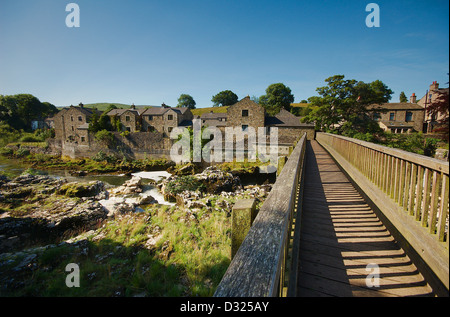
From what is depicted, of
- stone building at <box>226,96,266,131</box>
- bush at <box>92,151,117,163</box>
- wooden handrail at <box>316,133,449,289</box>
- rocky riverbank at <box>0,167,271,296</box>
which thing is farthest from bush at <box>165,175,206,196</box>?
bush at <box>92,151,117,163</box>

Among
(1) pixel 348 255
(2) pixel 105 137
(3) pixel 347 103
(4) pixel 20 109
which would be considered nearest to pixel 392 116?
(3) pixel 347 103

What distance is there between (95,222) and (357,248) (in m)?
12.0

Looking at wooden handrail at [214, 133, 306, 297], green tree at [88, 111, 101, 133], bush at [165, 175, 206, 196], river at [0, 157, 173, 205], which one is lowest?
river at [0, 157, 173, 205]

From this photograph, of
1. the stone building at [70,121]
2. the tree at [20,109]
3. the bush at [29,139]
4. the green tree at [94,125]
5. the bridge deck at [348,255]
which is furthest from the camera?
the tree at [20,109]

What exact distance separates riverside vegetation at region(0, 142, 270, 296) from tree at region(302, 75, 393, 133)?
71.6 ft

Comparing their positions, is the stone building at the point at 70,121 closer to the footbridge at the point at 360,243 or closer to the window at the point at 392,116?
the footbridge at the point at 360,243

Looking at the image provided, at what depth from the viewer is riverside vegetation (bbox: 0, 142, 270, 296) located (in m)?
5.16

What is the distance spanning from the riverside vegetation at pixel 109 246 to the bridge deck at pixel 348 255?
300 centimetres

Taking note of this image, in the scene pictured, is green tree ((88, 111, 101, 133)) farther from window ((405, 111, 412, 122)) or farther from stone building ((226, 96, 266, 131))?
window ((405, 111, 412, 122))

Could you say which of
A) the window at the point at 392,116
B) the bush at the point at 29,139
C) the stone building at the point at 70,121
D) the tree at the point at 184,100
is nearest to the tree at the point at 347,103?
the window at the point at 392,116

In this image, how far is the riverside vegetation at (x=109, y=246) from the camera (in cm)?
516

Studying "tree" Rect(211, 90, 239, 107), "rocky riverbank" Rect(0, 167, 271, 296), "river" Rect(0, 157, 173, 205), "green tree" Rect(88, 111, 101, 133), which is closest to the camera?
"rocky riverbank" Rect(0, 167, 271, 296)
